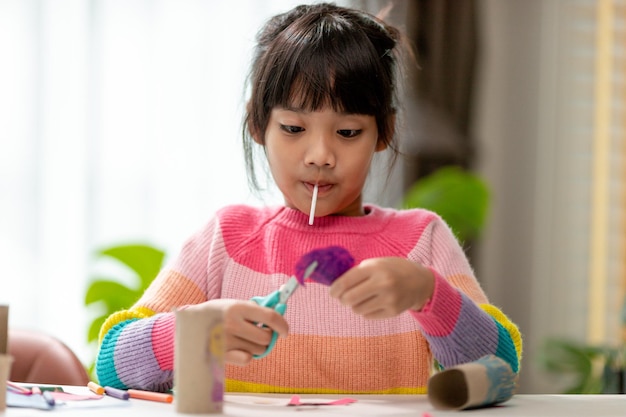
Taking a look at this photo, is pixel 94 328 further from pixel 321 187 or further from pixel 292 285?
pixel 292 285

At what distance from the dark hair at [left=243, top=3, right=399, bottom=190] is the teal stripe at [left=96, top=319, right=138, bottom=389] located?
40 cm

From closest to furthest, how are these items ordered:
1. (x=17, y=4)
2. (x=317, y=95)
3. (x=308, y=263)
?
(x=308, y=263) < (x=317, y=95) < (x=17, y=4)

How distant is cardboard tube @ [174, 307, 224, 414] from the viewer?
3.12 ft

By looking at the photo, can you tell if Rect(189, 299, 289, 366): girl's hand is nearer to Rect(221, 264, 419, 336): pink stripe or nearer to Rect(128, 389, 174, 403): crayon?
Rect(128, 389, 174, 403): crayon

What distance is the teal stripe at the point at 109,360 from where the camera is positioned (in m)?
1.25

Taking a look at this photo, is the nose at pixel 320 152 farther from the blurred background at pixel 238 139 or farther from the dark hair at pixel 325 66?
the blurred background at pixel 238 139

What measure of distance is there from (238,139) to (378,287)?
6.99 ft

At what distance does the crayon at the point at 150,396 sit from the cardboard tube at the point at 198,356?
0.14 meters

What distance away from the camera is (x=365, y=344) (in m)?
1.40

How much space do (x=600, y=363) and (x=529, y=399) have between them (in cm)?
247

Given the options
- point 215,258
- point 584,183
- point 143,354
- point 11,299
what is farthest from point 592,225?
point 143,354

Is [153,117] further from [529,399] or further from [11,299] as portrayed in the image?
[529,399]

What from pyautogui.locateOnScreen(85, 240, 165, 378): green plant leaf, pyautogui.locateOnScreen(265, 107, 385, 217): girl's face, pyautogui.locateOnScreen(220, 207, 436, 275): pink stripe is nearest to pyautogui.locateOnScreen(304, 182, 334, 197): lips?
pyautogui.locateOnScreen(265, 107, 385, 217): girl's face

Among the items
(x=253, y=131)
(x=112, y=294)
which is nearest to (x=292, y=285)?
(x=253, y=131)
